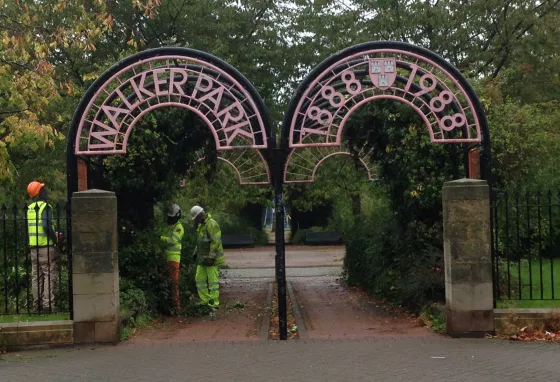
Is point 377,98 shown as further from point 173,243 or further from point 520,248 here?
point 173,243

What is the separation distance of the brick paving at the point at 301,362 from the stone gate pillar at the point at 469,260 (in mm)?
331

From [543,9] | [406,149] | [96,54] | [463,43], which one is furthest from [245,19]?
[406,149]

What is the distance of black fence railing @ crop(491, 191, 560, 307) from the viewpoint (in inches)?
353

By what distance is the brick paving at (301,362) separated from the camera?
6.81 m

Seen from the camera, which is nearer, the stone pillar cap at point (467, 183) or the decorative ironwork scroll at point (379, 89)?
the stone pillar cap at point (467, 183)

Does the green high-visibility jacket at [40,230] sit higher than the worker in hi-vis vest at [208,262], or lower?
higher

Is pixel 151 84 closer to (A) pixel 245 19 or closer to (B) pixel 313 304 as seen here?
(B) pixel 313 304

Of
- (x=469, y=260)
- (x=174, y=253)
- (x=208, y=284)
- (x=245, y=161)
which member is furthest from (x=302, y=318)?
(x=245, y=161)

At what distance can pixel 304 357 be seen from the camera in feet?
25.2

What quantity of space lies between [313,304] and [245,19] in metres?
15.4

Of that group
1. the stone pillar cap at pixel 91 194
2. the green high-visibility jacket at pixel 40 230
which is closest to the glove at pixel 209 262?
the green high-visibility jacket at pixel 40 230

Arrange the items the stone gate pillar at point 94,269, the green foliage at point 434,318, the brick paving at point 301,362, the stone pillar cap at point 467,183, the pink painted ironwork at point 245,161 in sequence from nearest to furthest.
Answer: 1. the brick paving at point 301,362
2. the stone gate pillar at point 94,269
3. the stone pillar cap at point 467,183
4. the green foliage at point 434,318
5. the pink painted ironwork at point 245,161

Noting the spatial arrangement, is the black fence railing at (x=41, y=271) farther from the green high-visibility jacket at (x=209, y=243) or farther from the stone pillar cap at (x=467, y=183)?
the stone pillar cap at (x=467, y=183)

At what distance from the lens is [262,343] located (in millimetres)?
8531
